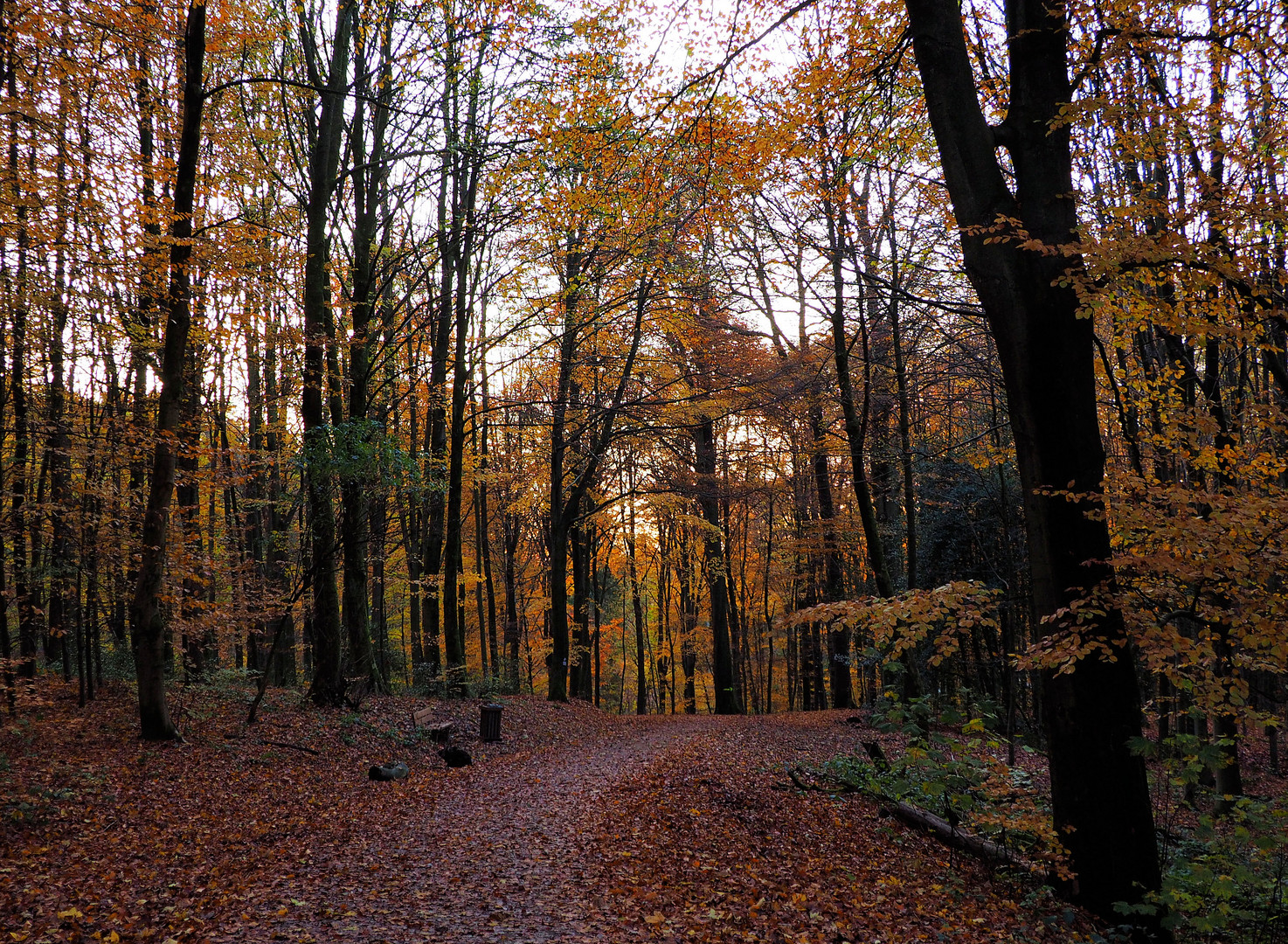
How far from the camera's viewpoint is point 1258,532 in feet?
14.4

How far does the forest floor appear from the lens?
178 inches

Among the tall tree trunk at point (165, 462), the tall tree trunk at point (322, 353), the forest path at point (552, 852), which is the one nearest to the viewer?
the forest path at point (552, 852)

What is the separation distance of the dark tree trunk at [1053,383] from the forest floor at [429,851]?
0.71 metres

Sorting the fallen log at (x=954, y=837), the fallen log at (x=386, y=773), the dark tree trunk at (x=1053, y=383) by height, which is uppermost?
the dark tree trunk at (x=1053, y=383)

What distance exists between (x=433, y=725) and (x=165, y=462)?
5587mm

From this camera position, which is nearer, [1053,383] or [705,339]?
[1053,383]

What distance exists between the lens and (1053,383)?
16.8 feet

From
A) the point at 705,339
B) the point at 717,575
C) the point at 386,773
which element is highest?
the point at 705,339

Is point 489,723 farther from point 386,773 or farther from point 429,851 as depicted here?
point 429,851

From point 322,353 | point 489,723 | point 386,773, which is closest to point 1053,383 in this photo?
point 386,773

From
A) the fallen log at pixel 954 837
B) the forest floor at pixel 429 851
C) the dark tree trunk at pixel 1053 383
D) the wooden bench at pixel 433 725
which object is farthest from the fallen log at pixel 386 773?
the dark tree trunk at pixel 1053 383

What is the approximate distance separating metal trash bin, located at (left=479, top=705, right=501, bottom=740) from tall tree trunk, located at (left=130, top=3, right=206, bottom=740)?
4.51 meters

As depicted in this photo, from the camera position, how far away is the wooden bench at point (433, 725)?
10703 mm

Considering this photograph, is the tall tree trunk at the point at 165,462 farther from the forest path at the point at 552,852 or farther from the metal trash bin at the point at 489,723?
the metal trash bin at the point at 489,723
